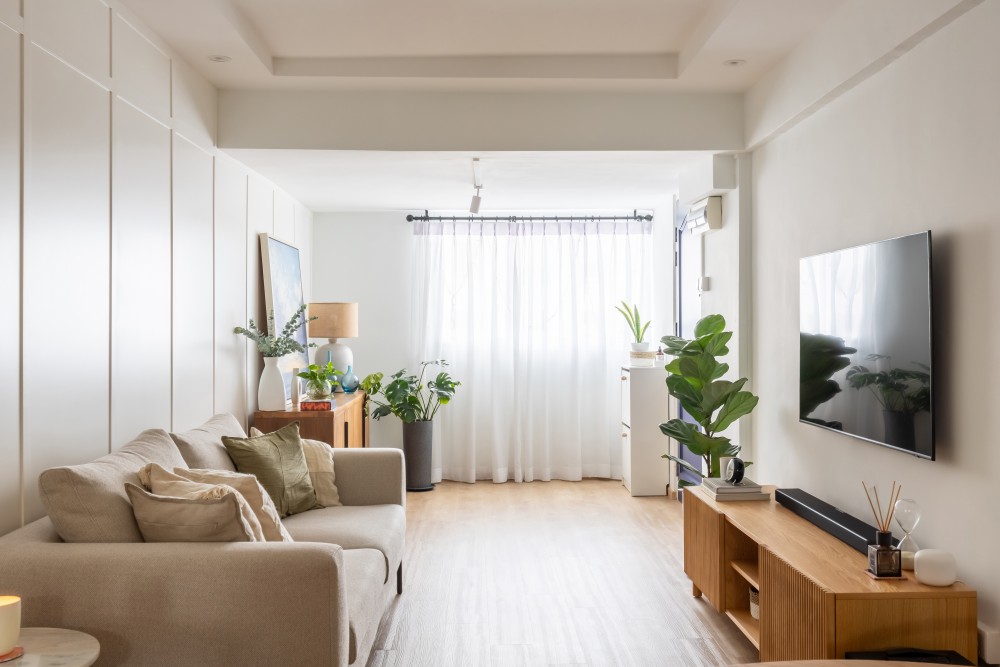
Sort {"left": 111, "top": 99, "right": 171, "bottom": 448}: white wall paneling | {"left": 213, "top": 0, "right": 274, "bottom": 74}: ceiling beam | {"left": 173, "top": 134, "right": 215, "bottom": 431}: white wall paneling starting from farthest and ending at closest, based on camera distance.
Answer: {"left": 173, "top": 134, "right": 215, "bottom": 431}: white wall paneling → {"left": 213, "top": 0, "right": 274, "bottom": 74}: ceiling beam → {"left": 111, "top": 99, "right": 171, "bottom": 448}: white wall paneling

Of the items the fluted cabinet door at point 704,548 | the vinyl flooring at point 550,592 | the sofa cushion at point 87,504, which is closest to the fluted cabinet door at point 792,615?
the vinyl flooring at point 550,592

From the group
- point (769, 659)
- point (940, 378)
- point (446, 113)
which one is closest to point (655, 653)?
point (769, 659)

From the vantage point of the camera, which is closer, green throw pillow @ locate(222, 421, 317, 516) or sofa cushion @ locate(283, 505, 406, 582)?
sofa cushion @ locate(283, 505, 406, 582)

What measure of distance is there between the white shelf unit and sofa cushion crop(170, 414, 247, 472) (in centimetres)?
348

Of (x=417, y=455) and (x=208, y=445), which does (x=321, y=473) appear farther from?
(x=417, y=455)

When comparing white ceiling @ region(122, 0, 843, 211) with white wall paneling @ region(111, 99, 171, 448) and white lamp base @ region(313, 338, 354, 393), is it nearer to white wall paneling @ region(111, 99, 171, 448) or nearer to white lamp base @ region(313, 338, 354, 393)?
white wall paneling @ region(111, 99, 171, 448)

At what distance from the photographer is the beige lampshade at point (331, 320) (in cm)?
595

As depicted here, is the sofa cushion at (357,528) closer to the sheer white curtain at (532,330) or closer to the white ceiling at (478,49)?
the white ceiling at (478,49)

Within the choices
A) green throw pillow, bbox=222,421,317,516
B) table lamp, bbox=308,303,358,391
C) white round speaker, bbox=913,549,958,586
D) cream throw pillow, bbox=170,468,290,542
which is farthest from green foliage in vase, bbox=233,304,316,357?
white round speaker, bbox=913,549,958,586

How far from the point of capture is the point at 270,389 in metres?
4.83

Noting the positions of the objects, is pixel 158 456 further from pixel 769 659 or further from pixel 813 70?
pixel 813 70

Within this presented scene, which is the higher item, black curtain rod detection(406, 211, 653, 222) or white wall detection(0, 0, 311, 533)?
black curtain rod detection(406, 211, 653, 222)

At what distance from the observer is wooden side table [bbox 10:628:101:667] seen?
1.85m

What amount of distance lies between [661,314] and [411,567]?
11.2ft
